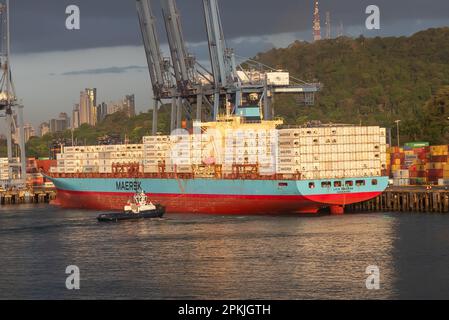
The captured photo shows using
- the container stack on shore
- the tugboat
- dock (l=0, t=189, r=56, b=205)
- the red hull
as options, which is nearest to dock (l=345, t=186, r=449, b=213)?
the red hull

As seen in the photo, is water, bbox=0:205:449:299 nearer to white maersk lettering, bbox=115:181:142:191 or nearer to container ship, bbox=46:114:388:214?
container ship, bbox=46:114:388:214

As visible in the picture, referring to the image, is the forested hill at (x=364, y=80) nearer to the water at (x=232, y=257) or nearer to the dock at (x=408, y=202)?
the dock at (x=408, y=202)

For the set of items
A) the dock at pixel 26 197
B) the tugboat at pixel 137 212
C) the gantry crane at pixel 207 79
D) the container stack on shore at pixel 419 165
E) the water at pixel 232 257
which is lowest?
the water at pixel 232 257

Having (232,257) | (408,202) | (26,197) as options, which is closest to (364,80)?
(26,197)

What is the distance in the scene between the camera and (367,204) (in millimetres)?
88812

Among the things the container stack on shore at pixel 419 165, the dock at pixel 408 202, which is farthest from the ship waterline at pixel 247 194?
the container stack on shore at pixel 419 165

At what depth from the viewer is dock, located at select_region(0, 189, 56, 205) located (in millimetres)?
120500

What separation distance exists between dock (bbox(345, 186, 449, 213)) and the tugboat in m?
16.4

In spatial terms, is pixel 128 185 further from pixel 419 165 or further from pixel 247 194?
pixel 419 165

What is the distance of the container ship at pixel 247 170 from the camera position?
Result: 80.8 metres

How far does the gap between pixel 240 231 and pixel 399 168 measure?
38905mm

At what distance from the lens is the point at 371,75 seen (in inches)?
7062

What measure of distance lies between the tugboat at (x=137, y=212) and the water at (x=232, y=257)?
2.05 meters
